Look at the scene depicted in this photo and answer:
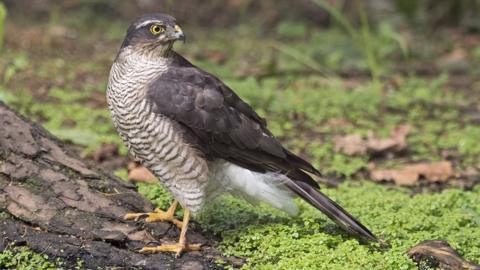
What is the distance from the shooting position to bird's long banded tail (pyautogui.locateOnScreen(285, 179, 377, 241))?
500 centimetres

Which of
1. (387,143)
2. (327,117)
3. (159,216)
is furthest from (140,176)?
(327,117)

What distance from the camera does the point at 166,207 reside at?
18.6ft

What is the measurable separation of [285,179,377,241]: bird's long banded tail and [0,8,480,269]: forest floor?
0.27 ft

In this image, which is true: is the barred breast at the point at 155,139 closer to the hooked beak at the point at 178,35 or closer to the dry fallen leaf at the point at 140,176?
the hooked beak at the point at 178,35

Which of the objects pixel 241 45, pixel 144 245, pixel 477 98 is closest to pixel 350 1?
pixel 241 45

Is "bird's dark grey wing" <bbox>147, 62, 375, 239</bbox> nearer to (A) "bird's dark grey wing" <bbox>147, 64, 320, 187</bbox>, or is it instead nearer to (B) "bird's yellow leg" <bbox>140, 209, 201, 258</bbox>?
(A) "bird's dark grey wing" <bbox>147, 64, 320, 187</bbox>

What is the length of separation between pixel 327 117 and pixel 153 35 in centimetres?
379

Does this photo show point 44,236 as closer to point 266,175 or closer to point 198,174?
point 198,174

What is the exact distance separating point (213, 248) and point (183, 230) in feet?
0.72

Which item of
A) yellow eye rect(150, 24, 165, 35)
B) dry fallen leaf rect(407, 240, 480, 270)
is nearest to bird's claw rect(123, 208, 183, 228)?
yellow eye rect(150, 24, 165, 35)

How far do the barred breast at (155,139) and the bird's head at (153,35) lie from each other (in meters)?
0.12

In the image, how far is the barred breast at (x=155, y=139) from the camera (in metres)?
4.91

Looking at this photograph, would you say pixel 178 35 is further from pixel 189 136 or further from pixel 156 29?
pixel 189 136

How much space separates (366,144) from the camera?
25.0ft
